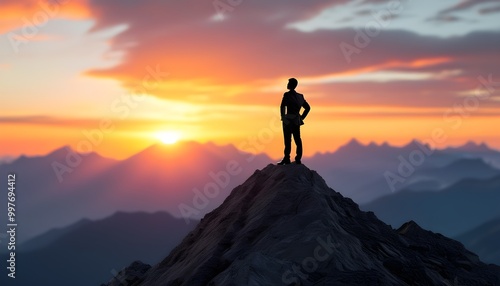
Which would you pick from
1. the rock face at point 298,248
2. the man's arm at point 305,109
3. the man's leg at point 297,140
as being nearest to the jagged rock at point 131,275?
the rock face at point 298,248

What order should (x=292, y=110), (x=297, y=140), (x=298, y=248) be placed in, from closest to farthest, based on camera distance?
(x=298, y=248) < (x=292, y=110) < (x=297, y=140)

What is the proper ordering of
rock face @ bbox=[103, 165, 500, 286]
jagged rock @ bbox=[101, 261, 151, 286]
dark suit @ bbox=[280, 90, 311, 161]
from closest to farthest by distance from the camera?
rock face @ bbox=[103, 165, 500, 286], dark suit @ bbox=[280, 90, 311, 161], jagged rock @ bbox=[101, 261, 151, 286]

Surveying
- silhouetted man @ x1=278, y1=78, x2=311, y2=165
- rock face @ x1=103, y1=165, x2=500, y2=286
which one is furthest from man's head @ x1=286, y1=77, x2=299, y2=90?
rock face @ x1=103, y1=165, x2=500, y2=286

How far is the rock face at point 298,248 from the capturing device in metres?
16.8

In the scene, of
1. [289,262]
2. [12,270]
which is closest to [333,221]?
[289,262]

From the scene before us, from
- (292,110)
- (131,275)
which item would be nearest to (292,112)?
(292,110)

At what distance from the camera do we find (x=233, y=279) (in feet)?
51.5

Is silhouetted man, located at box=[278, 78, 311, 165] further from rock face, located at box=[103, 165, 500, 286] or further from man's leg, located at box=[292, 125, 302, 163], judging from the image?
rock face, located at box=[103, 165, 500, 286]

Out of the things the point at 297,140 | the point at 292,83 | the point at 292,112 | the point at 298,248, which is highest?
the point at 292,83

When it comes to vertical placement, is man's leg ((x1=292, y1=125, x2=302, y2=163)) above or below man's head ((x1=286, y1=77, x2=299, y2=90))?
below

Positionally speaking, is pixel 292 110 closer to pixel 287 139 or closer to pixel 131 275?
pixel 287 139

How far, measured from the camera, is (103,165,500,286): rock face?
16797mm

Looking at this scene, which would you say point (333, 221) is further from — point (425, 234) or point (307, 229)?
point (425, 234)

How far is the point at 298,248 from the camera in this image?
17.6 metres
